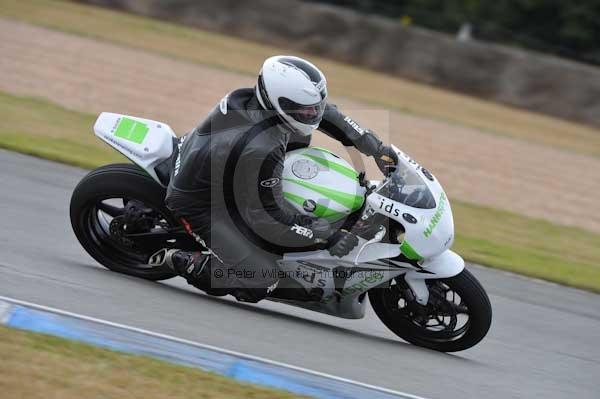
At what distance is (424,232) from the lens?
5305 mm

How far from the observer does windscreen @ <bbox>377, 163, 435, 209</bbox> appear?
537 cm

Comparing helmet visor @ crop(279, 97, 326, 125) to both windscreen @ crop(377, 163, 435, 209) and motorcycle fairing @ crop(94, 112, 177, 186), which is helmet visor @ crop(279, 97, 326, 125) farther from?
motorcycle fairing @ crop(94, 112, 177, 186)

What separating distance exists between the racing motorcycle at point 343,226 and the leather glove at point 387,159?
44mm

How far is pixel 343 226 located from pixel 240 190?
671mm

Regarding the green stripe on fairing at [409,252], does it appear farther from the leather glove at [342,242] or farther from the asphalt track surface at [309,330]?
the asphalt track surface at [309,330]

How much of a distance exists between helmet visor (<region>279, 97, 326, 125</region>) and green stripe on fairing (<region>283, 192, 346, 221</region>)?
47cm

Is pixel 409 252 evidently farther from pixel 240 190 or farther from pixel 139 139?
pixel 139 139

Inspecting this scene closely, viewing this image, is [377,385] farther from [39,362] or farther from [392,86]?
[392,86]

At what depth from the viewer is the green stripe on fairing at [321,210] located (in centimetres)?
546

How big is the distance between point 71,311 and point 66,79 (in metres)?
8.92

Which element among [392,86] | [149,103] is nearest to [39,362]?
[149,103]

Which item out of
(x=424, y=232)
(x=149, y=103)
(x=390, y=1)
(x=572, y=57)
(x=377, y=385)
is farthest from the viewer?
(x=390, y=1)

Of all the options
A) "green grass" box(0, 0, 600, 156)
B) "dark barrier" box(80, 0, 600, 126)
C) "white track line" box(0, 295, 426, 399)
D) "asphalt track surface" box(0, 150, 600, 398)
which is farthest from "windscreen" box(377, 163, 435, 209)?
"dark barrier" box(80, 0, 600, 126)

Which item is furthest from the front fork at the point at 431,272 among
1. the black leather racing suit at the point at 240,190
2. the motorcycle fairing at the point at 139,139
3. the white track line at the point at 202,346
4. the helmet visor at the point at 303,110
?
the motorcycle fairing at the point at 139,139
